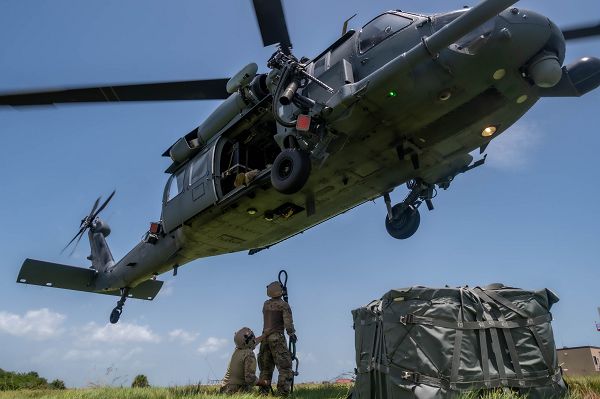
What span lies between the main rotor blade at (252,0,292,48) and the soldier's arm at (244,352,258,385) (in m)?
5.14

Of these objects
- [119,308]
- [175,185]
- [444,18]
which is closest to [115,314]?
[119,308]

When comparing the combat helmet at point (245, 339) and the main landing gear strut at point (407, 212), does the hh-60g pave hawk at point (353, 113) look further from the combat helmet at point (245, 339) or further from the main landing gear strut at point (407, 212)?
the combat helmet at point (245, 339)

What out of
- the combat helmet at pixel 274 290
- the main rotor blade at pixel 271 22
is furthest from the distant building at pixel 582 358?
the main rotor blade at pixel 271 22

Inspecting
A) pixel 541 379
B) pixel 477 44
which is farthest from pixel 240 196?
pixel 541 379

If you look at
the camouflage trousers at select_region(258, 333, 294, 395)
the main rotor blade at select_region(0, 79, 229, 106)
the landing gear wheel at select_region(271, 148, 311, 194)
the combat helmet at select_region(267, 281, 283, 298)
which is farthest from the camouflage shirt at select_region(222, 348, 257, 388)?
the main rotor blade at select_region(0, 79, 229, 106)

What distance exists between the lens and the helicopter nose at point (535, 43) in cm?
668

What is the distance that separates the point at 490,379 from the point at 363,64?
5.15 metres

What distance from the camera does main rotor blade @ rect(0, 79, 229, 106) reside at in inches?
361

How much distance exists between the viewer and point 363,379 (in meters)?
5.10

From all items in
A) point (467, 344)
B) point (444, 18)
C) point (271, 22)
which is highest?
point (271, 22)

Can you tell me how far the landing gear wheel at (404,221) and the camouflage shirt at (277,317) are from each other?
362 centimetres

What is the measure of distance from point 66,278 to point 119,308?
6.49ft

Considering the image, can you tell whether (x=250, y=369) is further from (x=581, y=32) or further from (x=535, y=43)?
(x=581, y=32)

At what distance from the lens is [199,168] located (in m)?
10.7
